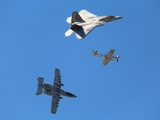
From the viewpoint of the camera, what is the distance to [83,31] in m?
76.9

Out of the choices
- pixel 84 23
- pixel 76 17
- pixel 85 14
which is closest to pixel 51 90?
pixel 76 17

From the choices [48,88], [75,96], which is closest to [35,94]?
[48,88]

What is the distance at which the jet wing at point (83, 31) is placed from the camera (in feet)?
247

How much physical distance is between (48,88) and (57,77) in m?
5.24

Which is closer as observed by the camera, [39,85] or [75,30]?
[75,30]

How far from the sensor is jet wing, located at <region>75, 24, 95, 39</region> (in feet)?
247

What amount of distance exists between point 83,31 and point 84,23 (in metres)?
4.81

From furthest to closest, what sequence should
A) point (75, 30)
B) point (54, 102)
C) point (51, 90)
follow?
1. point (54, 102)
2. point (51, 90)
3. point (75, 30)

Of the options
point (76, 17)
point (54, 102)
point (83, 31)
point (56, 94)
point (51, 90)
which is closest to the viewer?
point (83, 31)

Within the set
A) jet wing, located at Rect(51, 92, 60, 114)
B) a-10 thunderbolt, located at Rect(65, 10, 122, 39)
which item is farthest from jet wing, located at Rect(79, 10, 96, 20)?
jet wing, located at Rect(51, 92, 60, 114)

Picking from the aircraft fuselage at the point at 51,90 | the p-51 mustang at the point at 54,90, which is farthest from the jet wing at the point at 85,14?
the aircraft fuselage at the point at 51,90

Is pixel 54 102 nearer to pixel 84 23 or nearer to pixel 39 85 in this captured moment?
pixel 39 85

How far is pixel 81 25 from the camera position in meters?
80.1

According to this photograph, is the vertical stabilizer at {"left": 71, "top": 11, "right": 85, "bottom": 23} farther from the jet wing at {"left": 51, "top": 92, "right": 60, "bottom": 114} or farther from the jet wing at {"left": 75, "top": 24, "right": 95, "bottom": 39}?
the jet wing at {"left": 51, "top": 92, "right": 60, "bottom": 114}
